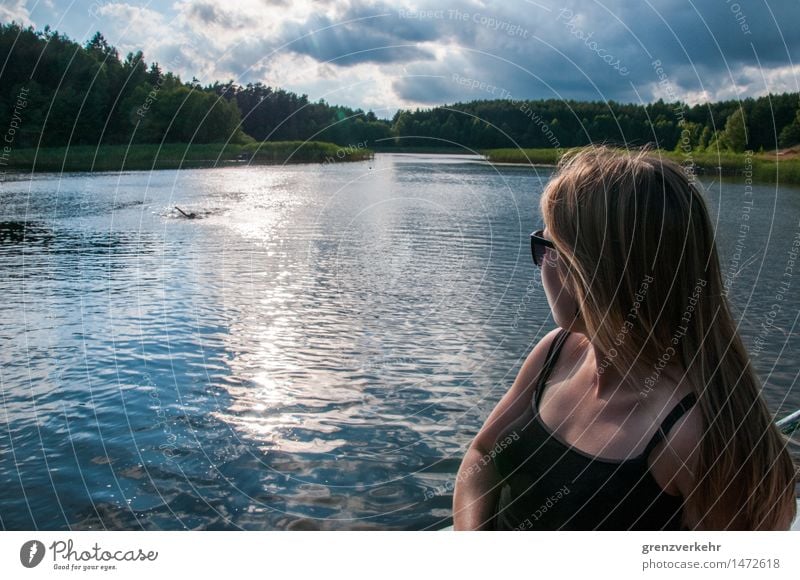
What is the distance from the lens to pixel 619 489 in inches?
51.2

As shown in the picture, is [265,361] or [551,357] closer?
[551,357]

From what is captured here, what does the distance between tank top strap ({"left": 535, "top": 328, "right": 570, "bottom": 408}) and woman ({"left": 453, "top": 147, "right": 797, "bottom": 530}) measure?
74 millimetres

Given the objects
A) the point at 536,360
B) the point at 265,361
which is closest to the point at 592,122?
the point at 536,360

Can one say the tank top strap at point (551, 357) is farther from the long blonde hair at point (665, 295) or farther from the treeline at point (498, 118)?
the treeline at point (498, 118)

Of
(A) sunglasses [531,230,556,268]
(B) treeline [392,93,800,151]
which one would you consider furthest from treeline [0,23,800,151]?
(A) sunglasses [531,230,556,268]

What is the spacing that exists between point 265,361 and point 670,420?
223 inches

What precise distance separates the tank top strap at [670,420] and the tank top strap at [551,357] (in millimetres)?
325

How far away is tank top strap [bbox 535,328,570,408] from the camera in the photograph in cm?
156

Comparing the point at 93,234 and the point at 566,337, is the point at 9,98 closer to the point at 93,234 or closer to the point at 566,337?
the point at 93,234

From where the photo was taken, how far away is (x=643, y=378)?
1377 millimetres

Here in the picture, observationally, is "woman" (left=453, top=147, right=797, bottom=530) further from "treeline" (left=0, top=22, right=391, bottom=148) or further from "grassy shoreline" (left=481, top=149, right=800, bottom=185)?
"treeline" (left=0, top=22, right=391, bottom=148)

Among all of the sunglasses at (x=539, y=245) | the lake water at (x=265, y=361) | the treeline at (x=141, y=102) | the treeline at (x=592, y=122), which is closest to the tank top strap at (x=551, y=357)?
the sunglasses at (x=539, y=245)

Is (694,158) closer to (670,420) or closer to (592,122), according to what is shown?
(592,122)

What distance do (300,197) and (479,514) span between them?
20111 millimetres
